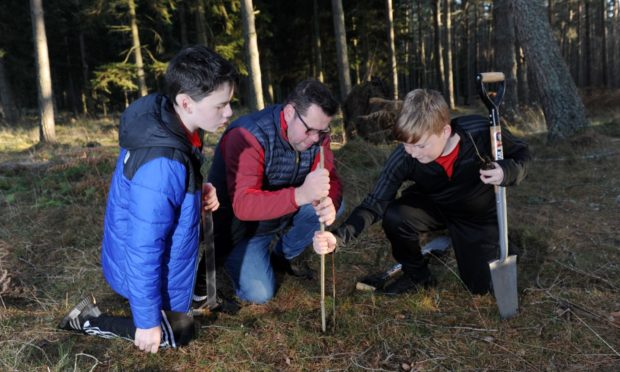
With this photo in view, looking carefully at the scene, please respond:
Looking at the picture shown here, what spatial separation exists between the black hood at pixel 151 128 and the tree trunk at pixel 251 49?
687cm

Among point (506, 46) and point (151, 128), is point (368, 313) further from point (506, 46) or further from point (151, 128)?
point (506, 46)

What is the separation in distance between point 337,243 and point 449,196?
0.92m

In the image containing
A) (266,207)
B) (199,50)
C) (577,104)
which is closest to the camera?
(199,50)

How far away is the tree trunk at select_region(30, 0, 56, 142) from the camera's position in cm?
1126

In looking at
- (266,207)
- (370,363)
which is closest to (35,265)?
(266,207)

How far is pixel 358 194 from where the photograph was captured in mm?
5199

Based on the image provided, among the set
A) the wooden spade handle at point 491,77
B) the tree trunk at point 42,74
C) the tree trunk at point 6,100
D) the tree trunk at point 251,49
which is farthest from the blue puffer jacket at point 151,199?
the tree trunk at point 6,100

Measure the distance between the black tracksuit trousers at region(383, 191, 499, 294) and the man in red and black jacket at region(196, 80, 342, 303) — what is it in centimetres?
51

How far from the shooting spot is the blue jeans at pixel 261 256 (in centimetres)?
309

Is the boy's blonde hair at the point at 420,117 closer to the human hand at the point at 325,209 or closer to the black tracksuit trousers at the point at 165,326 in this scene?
the human hand at the point at 325,209

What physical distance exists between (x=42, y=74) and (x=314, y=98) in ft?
39.4

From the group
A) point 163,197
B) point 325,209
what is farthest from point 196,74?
point 325,209

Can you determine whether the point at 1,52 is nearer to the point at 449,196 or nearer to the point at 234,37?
the point at 234,37

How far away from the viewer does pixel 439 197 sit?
2988 mm
